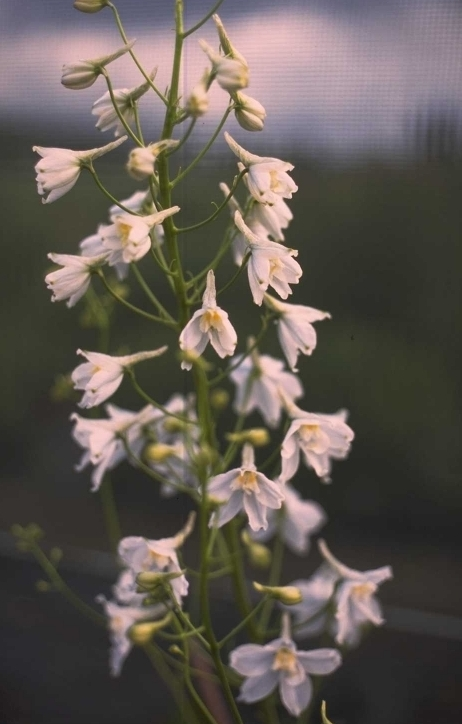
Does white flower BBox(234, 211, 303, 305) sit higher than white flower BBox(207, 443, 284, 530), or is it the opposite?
white flower BBox(234, 211, 303, 305)

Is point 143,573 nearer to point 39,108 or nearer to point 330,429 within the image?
point 330,429

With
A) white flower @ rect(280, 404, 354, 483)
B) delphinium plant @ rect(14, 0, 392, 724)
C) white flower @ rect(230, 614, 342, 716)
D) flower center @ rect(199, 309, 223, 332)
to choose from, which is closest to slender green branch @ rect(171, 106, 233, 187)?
delphinium plant @ rect(14, 0, 392, 724)

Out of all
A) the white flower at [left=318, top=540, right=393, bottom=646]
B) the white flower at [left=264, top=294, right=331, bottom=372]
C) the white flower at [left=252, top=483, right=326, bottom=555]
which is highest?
the white flower at [left=264, top=294, right=331, bottom=372]

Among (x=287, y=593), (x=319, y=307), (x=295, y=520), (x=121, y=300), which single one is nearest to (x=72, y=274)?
(x=121, y=300)

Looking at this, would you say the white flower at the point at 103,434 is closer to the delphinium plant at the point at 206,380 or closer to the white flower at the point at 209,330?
the delphinium plant at the point at 206,380

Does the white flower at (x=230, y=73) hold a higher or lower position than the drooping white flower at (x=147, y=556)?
higher

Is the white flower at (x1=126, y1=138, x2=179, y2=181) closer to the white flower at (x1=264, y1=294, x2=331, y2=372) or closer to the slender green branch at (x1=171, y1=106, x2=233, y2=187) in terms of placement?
the slender green branch at (x1=171, y1=106, x2=233, y2=187)

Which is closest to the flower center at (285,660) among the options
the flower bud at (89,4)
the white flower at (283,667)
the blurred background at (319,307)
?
the white flower at (283,667)
